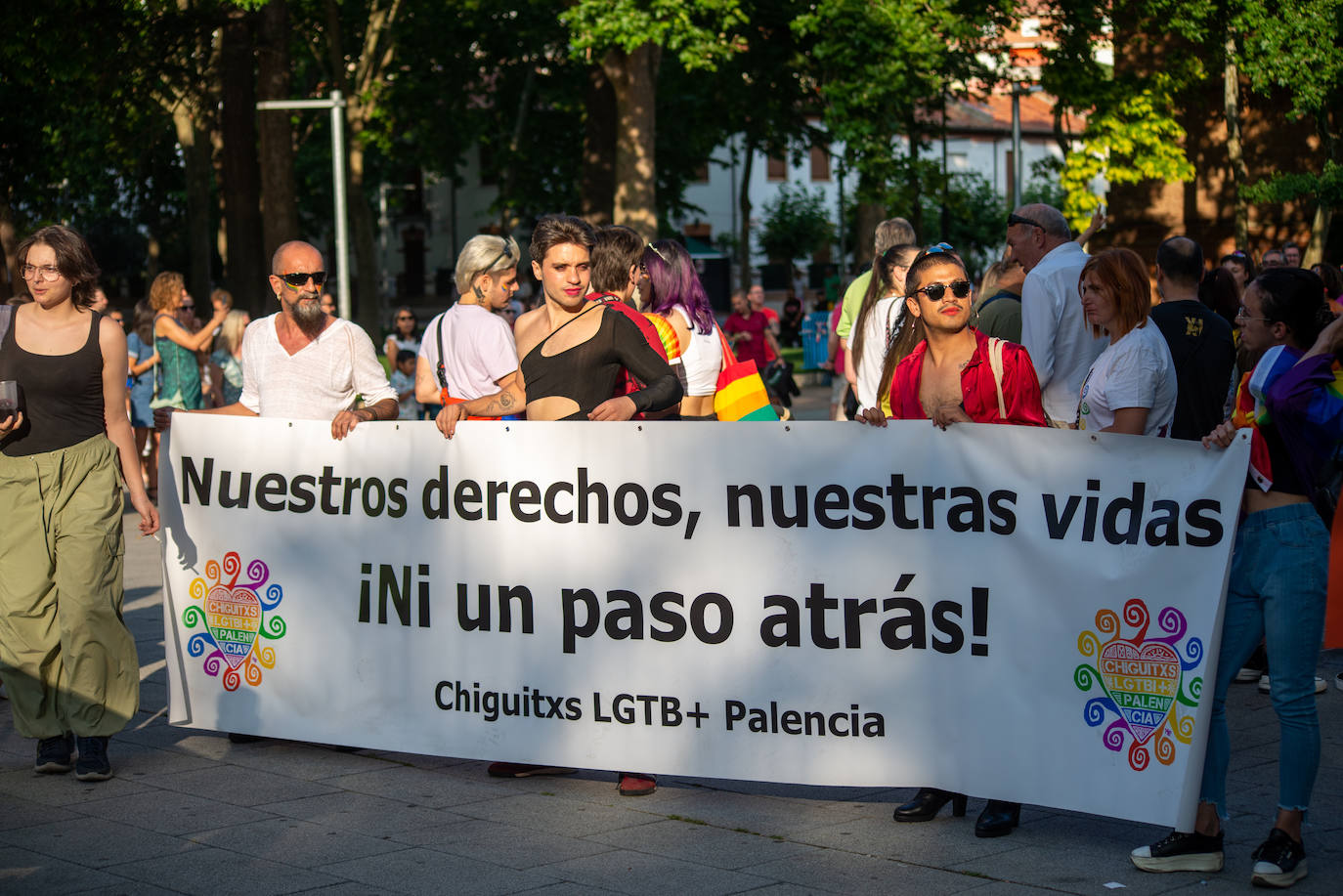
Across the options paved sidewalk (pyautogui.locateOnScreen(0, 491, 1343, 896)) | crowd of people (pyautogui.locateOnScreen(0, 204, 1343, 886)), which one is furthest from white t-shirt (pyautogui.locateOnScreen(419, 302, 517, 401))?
paved sidewalk (pyautogui.locateOnScreen(0, 491, 1343, 896))

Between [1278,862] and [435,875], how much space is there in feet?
7.91

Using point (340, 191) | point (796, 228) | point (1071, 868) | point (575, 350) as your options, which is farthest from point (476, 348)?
point (796, 228)

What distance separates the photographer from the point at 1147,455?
15.8 ft

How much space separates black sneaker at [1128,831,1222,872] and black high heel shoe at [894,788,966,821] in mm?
691

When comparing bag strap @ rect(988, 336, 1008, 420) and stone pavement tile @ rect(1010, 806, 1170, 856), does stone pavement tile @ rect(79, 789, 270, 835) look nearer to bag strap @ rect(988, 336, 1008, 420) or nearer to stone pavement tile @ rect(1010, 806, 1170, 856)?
stone pavement tile @ rect(1010, 806, 1170, 856)

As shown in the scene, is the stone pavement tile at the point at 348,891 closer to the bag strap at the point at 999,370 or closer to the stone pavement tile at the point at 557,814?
the stone pavement tile at the point at 557,814

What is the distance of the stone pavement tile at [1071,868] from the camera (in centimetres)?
461

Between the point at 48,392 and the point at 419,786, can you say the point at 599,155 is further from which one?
the point at 419,786

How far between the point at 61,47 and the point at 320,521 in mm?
18877

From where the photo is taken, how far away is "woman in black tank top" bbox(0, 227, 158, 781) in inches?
238

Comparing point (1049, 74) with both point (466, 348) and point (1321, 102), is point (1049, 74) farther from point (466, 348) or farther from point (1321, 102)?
point (466, 348)

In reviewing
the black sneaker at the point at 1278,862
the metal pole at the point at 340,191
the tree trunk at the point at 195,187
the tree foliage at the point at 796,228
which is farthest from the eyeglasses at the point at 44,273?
the tree foliage at the point at 796,228

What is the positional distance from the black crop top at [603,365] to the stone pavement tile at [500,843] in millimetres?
1479

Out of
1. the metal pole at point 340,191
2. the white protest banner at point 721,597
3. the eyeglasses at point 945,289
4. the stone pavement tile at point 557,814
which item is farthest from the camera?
the metal pole at point 340,191
